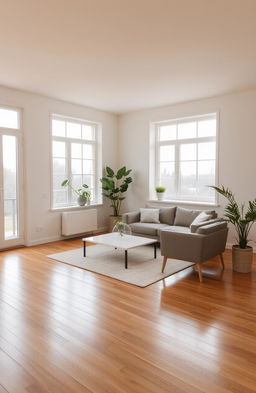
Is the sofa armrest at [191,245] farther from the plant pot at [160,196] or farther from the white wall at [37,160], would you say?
the white wall at [37,160]

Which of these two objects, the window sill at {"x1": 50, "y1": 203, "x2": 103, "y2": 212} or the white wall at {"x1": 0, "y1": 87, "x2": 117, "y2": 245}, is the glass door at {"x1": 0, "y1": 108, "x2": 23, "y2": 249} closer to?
the white wall at {"x1": 0, "y1": 87, "x2": 117, "y2": 245}

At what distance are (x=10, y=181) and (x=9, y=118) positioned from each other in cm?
122

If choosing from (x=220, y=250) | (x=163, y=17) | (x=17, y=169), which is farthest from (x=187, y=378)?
(x=17, y=169)

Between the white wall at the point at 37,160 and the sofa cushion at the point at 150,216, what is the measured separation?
187cm

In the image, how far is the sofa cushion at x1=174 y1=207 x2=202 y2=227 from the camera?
19.3 ft

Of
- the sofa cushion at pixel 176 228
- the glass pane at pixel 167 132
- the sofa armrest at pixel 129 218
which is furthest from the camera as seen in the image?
the glass pane at pixel 167 132

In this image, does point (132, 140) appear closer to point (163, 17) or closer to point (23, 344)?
point (163, 17)

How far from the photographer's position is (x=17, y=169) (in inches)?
228

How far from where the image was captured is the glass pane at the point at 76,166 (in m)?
6.93

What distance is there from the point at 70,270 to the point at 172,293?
166 centimetres

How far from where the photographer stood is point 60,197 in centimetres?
→ 667

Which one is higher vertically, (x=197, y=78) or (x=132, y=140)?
(x=197, y=78)

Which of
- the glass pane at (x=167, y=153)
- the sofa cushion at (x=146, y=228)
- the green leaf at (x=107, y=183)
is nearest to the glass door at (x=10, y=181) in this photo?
the green leaf at (x=107, y=183)

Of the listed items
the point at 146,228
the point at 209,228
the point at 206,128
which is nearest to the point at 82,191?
the point at 146,228
